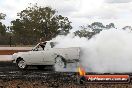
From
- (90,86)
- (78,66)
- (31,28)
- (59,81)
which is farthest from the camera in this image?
(31,28)

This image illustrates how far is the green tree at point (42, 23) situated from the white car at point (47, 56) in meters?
31.0

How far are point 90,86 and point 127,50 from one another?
15.9 ft

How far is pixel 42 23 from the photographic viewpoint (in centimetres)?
5762

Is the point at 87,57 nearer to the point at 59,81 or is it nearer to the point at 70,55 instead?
the point at 70,55

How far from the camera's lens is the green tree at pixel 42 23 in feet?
181

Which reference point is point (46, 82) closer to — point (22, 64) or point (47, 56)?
point (47, 56)

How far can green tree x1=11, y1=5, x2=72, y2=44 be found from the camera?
55031 millimetres

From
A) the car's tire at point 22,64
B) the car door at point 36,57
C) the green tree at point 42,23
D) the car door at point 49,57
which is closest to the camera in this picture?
the car door at point 49,57

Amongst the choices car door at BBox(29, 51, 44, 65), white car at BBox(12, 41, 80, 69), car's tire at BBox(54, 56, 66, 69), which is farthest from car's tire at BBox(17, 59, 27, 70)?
car's tire at BBox(54, 56, 66, 69)

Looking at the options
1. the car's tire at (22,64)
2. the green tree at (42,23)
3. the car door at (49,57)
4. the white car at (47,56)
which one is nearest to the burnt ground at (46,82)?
the white car at (47,56)

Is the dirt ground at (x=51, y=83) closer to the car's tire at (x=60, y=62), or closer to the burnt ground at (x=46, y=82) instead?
the burnt ground at (x=46, y=82)

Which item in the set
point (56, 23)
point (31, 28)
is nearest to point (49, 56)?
point (56, 23)

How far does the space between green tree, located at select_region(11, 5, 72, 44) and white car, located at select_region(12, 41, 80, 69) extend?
3099cm

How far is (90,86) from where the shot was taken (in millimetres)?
13289
